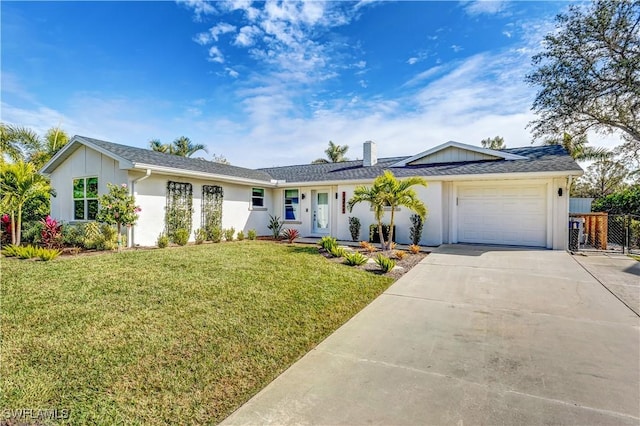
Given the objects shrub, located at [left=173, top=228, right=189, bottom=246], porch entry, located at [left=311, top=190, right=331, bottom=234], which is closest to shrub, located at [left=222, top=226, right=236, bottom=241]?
shrub, located at [left=173, top=228, right=189, bottom=246]

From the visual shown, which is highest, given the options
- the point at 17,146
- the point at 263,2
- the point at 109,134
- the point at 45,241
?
the point at 263,2

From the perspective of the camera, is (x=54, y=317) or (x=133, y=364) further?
(x=54, y=317)

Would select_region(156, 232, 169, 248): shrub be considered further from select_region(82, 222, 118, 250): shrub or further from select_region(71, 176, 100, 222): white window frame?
select_region(71, 176, 100, 222): white window frame

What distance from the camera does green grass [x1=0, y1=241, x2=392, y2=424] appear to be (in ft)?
9.12

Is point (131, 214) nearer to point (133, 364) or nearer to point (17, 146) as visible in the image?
point (133, 364)

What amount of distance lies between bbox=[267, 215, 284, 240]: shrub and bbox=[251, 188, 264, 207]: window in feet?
3.09

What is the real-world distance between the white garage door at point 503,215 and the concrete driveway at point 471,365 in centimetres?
614

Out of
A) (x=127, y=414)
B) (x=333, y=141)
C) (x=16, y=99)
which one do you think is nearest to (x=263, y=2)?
(x=127, y=414)

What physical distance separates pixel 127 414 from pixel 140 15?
10966 millimetres

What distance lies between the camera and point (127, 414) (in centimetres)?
256

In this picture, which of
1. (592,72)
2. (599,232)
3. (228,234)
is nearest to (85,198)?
(228,234)

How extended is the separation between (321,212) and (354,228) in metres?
2.36

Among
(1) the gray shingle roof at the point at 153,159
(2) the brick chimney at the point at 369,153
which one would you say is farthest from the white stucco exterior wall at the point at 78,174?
(2) the brick chimney at the point at 369,153

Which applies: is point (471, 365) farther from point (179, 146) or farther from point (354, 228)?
point (179, 146)
